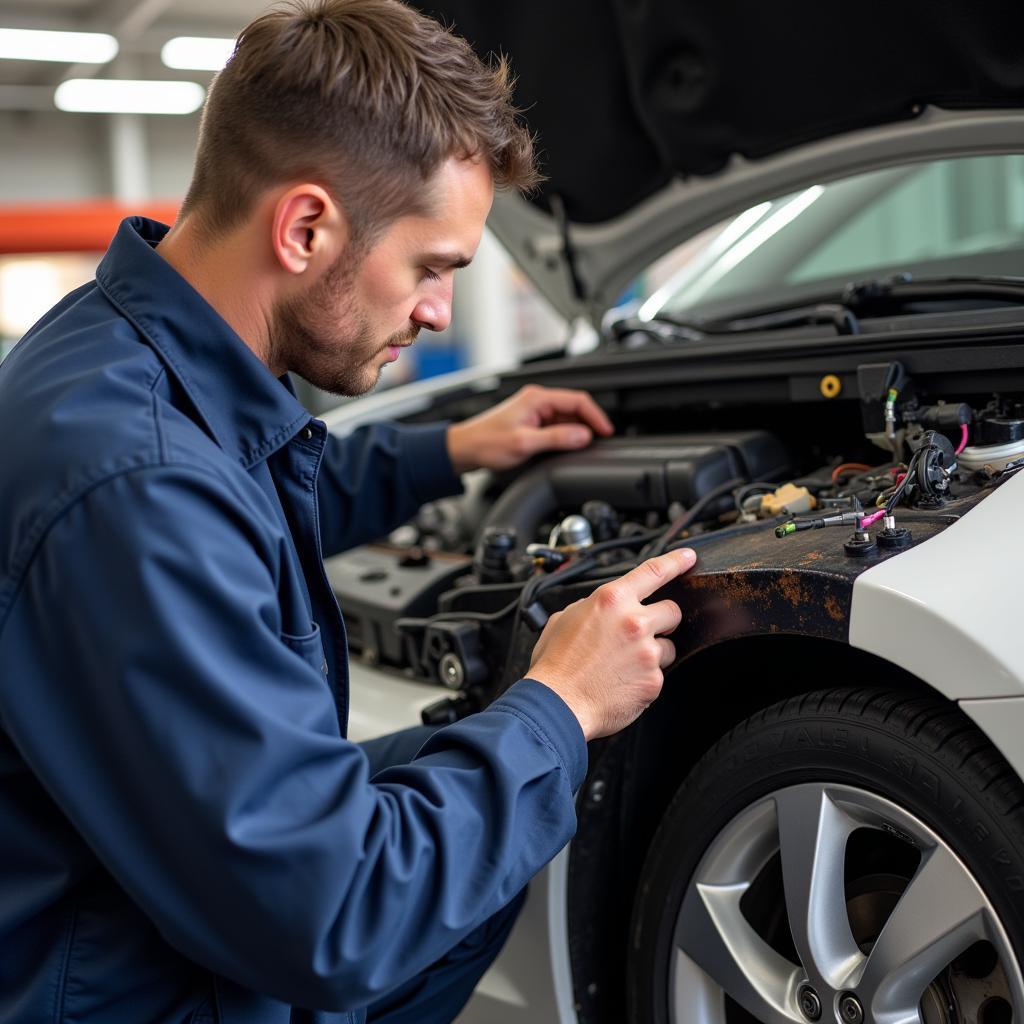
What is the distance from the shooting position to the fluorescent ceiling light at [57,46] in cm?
875

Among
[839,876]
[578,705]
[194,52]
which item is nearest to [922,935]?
[839,876]

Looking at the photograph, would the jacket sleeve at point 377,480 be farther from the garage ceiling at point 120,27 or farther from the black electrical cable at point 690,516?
the garage ceiling at point 120,27

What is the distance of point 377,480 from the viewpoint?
1.97m

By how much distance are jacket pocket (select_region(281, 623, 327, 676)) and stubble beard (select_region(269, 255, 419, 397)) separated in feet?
0.89

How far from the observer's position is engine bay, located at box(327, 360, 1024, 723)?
118cm

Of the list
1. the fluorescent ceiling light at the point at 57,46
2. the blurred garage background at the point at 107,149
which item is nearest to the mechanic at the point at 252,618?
the blurred garage background at the point at 107,149

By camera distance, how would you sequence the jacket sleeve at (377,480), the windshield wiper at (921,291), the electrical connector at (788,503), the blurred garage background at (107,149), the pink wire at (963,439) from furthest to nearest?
the blurred garage background at (107,149) → the jacket sleeve at (377,480) → the windshield wiper at (921,291) → the electrical connector at (788,503) → the pink wire at (963,439)

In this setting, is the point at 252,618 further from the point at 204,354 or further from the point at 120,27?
the point at 120,27

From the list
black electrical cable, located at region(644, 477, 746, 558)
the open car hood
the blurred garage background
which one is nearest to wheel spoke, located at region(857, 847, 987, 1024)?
black electrical cable, located at region(644, 477, 746, 558)

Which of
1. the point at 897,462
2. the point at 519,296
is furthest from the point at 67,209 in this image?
the point at 897,462

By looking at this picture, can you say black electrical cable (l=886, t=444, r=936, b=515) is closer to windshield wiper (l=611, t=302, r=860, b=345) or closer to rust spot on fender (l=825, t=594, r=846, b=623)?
rust spot on fender (l=825, t=594, r=846, b=623)

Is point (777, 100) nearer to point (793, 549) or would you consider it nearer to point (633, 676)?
point (793, 549)

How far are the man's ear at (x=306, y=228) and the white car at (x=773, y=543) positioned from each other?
474 millimetres

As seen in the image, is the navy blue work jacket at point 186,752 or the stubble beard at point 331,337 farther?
the stubble beard at point 331,337
